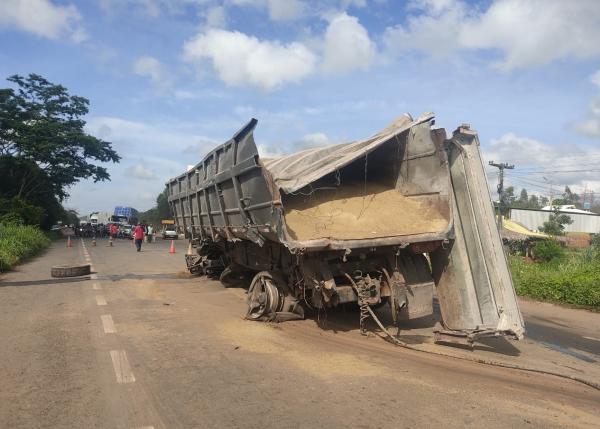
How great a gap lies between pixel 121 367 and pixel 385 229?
3.54m

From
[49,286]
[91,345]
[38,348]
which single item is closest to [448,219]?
[91,345]

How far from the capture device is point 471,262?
6.46 meters

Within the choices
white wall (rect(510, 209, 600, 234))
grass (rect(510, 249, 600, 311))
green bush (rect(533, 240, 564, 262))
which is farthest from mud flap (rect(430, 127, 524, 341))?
white wall (rect(510, 209, 600, 234))

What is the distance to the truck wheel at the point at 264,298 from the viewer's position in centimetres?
719

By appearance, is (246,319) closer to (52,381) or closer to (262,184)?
(262,184)

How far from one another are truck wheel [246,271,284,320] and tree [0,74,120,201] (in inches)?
1291

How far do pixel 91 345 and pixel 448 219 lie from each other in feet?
15.5

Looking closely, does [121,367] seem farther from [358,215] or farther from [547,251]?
[547,251]

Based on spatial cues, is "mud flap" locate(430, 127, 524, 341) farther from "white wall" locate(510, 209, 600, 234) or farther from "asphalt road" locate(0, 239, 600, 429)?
"white wall" locate(510, 209, 600, 234)

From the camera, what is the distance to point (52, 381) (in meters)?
4.58

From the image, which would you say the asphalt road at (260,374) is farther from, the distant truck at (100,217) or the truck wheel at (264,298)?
the distant truck at (100,217)

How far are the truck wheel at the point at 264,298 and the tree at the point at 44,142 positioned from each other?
3279 centimetres

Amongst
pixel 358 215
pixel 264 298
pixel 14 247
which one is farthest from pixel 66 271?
pixel 358 215

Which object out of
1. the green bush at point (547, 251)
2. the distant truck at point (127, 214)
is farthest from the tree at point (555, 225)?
the distant truck at point (127, 214)
